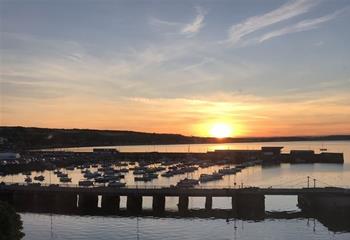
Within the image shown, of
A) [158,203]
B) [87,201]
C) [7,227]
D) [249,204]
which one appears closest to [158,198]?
[158,203]

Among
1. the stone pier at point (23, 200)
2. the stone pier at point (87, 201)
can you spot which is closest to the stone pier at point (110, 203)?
the stone pier at point (87, 201)

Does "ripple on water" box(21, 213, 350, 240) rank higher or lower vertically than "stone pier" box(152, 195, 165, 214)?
lower

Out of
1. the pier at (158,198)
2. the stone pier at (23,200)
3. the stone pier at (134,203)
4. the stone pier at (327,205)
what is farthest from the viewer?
the stone pier at (23,200)

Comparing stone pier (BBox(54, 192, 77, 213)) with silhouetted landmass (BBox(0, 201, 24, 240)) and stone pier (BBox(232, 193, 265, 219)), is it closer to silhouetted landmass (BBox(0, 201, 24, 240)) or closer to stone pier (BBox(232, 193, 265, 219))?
stone pier (BBox(232, 193, 265, 219))

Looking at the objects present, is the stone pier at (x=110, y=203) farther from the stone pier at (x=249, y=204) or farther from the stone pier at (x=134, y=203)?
the stone pier at (x=249, y=204)

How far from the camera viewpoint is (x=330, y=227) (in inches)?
1663

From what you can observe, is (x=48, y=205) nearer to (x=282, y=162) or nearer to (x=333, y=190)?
(x=333, y=190)

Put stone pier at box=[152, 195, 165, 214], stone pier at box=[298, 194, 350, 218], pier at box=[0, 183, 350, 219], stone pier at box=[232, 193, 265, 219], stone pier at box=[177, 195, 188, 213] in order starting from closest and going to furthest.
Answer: stone pier at box=[298, 194, 350, 218] → pier at box=[0, 183, 350, 219] → stone pier at box=[232, 193, 265, 219] → stone pier at box=[177, 195, 188, 213] → stone pier at box=[152, 195, 165, 214]

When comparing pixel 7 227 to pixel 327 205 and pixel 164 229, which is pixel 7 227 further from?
pixel 327 205

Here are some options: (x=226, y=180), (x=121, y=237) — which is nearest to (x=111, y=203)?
(x=121, y=237)

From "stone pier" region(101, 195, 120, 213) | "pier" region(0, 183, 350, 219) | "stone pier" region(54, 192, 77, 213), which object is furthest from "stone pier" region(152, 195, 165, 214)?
"stone pier" region(54, 192, 77, 213)

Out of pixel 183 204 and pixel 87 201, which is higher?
pixel 183 204

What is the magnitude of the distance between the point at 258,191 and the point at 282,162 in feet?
285

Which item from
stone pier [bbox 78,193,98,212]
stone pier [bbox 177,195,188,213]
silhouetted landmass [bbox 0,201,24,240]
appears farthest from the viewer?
stone pier [bbox 78,193,98,212]
